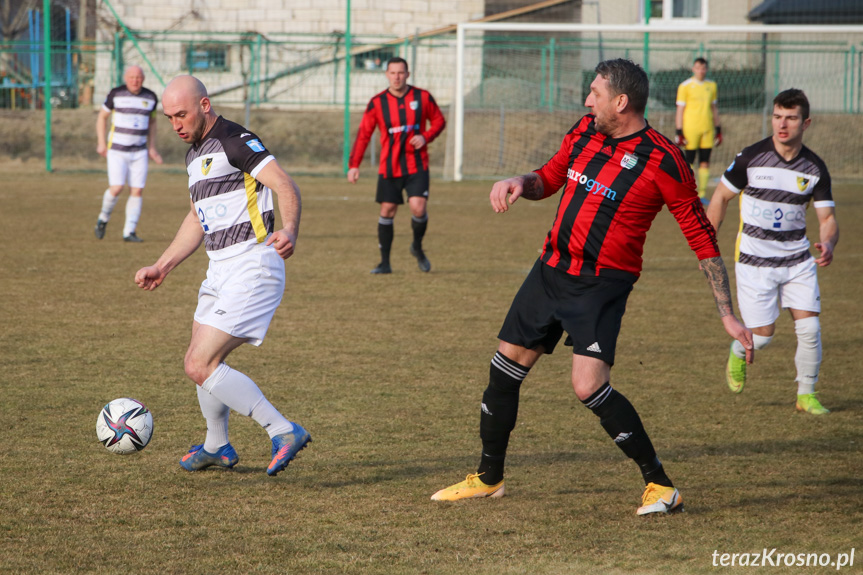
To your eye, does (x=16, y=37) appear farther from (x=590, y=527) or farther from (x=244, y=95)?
(x=590, y=527)

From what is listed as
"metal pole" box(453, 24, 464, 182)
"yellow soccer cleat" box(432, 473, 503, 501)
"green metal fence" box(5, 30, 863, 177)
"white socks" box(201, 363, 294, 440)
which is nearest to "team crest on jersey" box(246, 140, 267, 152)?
"white socks" box(201, 363, 294, 440)

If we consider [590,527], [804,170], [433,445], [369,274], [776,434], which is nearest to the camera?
[590,527]

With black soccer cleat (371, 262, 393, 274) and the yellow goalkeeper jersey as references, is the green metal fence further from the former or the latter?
black soccer cleat (371, 262, 393, 274)

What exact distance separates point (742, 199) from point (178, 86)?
12.0ft

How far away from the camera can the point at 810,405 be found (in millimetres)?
6086

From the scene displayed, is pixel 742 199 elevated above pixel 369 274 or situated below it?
above

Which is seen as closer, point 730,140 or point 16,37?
point 730,140

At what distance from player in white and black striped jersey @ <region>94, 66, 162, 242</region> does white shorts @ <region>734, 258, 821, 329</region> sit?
8.39m

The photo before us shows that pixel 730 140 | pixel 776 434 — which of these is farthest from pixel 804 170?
pixel 730 140

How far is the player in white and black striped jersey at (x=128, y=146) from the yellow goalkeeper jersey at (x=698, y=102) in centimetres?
886

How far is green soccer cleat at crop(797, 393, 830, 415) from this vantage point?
6062mm

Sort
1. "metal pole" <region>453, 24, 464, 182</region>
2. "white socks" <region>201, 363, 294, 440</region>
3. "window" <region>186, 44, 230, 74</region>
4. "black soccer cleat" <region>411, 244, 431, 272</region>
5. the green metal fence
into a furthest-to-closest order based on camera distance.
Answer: "window" <region>186, 44, 230, 74</region>, the green metal fence, "metal pole" <region>453, 24, 464, 182</region>, "black soccer cleat" <region>411, 244, 431, 272</region>, "white socks" <region>201, 363, 294, 440</region>

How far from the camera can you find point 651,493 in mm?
4262

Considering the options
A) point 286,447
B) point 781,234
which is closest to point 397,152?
point 781,234
